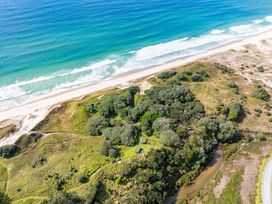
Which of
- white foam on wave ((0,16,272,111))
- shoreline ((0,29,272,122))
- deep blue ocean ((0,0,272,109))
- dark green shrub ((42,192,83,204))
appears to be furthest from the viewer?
deep blue ocean ((0,0,272,109))

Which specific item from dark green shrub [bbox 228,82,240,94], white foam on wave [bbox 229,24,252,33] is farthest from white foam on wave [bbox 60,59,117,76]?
white foam on wave [bbox 229,24,252,33]

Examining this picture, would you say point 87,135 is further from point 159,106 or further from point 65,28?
point 65,28

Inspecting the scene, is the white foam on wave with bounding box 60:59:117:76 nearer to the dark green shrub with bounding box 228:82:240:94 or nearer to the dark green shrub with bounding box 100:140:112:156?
the dark green shrub with bounding box 100:140:112:156

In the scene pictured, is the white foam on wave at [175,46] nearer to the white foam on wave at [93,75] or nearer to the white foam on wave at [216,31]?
the white foam on wave at [216,31]

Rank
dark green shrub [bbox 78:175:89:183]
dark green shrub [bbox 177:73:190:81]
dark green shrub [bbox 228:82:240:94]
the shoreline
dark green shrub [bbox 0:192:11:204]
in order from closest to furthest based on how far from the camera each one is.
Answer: dark green shrub [bbox 0:192:11:204]
dark green shrub [bbox 78:175:89:183]
the shoreline
dark green shrub [bbox 228:82:240:94]
dark green shrub [bbox 177:73:190:81]

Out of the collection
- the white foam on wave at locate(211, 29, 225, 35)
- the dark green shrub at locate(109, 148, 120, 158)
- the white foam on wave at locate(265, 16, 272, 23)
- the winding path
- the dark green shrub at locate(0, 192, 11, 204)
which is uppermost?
the white foam on wave at locate(211, 29, 225, 35)

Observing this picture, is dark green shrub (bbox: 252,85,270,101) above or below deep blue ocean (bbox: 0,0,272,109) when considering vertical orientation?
below

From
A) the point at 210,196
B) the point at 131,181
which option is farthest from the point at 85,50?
the point at 210,196
